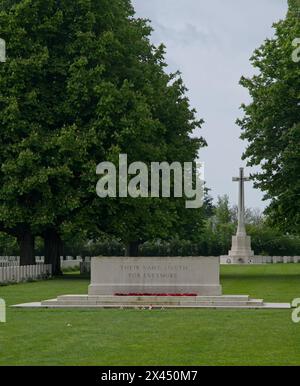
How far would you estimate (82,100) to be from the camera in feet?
127

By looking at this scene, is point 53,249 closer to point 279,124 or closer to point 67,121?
point 67,121

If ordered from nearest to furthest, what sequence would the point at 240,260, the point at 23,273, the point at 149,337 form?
1. the point at 149,337
2. the point at 23,273
3. the point at 240,260

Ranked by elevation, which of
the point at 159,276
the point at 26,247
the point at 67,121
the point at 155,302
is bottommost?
the point at 155,302

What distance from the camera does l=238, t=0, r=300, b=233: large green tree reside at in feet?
133

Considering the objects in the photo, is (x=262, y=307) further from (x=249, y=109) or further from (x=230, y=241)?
(x=230, y=241)

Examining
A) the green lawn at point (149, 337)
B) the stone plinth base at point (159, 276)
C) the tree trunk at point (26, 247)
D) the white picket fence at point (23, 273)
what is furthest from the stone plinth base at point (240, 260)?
the green lawn at point (149, 337)

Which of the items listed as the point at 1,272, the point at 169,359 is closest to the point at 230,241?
the point at 1,272

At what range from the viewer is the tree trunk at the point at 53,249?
4297 cm

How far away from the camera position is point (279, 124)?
42.3 metres

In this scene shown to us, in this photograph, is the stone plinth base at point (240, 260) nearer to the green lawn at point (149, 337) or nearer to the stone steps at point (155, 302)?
the stone steps at point (155, 302)

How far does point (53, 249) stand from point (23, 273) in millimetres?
6262

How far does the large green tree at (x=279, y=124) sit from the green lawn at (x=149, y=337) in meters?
20.0

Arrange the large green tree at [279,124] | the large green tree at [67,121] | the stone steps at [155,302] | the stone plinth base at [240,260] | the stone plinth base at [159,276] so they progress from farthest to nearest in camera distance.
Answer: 1. the stone plinth base at [240,260]
2. the large green tree at [279,124]
3. the large green tree at [67,121]
4. the stone plinth base at [159,276]
5. the stone steps at [155,302]

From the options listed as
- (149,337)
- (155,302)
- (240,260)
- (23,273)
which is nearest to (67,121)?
(23,273)
